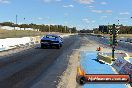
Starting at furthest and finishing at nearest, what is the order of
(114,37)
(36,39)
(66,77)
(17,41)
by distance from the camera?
(36,39) < (17,41) < (114,37) < (66,77)

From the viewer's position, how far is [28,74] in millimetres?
17203

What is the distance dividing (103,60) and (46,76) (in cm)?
997

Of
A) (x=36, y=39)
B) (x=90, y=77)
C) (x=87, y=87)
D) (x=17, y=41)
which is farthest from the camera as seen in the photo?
(x=36, y=39)

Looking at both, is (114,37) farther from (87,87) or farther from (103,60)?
(87,87)

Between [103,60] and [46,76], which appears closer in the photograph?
Answer: [46,76]

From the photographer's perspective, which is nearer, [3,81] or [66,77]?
[3,81]

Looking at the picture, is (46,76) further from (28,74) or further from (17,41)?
(17,41)

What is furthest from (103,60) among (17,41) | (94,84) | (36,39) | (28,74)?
(36,39)

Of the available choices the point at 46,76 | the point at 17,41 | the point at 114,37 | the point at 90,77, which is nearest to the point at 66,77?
the point at 46,76

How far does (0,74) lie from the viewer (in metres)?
16.8

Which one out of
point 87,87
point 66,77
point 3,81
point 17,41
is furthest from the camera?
point 17,41

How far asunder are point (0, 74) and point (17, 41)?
103 feet

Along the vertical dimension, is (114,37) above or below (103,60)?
above

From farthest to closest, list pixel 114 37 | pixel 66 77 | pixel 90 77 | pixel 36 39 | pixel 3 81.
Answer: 1. pixel 36 39
2. pixel 114 37
3. pixel 66 77
4. pixel 3 81
5. pixel 90 77
